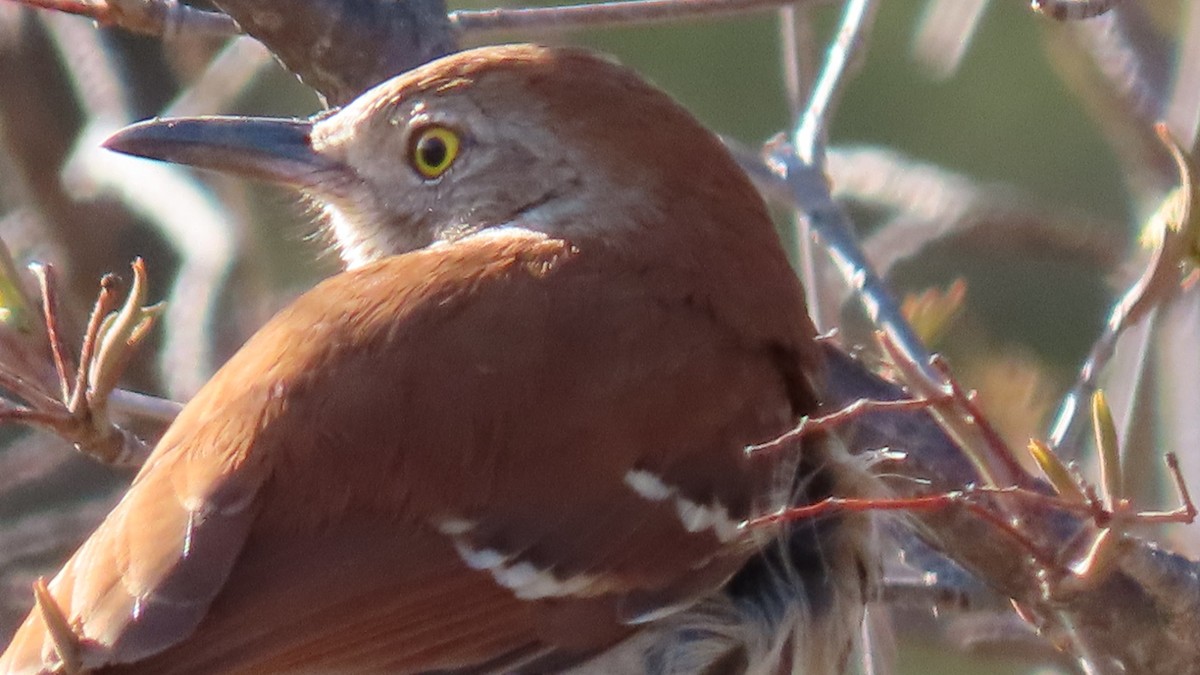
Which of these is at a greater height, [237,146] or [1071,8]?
[1071,8]

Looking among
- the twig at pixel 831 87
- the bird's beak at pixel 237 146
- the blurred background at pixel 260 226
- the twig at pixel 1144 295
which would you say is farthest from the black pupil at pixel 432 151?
the twig at pixel 1144 295

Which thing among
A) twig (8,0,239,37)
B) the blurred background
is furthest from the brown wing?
the blurred background

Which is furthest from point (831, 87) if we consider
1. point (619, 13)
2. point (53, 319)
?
point (53, 319)

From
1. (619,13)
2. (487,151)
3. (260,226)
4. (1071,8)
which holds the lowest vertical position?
(260,226)

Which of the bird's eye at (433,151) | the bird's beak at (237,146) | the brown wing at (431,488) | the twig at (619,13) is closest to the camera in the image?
the brown wing at (431,488)

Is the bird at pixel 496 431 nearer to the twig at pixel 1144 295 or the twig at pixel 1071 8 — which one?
the twig at pixel 1144 295

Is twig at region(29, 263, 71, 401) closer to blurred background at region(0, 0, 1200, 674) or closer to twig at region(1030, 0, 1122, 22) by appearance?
blurred background at region(0, 0, 1200, 674)

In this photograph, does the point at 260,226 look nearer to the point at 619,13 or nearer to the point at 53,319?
the point at 619,13

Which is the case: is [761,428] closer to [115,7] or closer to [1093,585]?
[1093,585]
